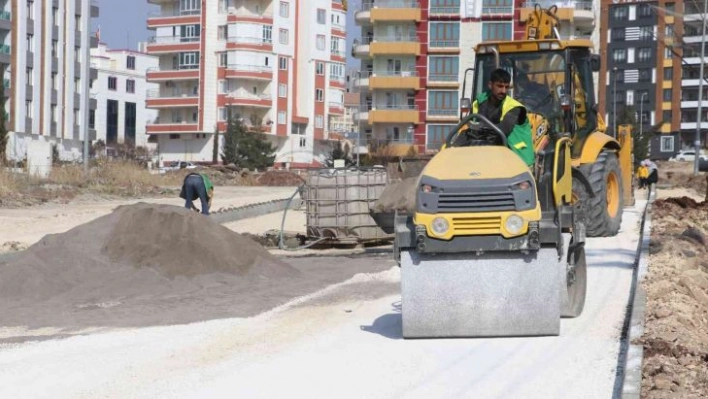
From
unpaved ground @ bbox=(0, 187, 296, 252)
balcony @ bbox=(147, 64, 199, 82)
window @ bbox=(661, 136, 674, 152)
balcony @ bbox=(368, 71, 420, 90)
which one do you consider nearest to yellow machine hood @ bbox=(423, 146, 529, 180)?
unpaved ground @ bbox=(0, 187, 296, 252)

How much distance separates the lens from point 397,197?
18609 mm

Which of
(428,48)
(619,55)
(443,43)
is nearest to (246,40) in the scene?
(428,48)

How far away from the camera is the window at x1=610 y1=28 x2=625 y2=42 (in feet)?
432

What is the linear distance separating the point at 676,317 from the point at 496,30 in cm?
8144

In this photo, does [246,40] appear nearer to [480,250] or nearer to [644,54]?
[644,54]

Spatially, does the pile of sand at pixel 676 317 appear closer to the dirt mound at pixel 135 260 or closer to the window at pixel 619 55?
the dirt mound at pixel 135 260

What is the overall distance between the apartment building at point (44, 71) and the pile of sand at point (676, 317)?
209 feet

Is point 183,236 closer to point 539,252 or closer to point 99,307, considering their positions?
point 99,307

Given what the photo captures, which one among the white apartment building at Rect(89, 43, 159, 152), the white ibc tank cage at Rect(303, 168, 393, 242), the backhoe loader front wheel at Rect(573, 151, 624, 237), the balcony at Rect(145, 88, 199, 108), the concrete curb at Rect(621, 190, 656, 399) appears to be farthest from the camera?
the white apartment building at Rect(89, 43, 159, 152)

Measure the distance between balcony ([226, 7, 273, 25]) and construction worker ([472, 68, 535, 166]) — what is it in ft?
311

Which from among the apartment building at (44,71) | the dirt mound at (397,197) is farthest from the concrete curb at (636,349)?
the apartment building at (44,71)

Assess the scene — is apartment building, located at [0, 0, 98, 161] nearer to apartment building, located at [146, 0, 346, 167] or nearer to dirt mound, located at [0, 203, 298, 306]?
apartment building, located at [146, 0, 346, 167]

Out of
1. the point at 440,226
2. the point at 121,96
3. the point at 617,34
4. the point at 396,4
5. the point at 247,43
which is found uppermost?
the point at 617,34

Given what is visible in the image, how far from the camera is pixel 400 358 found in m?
9.34
